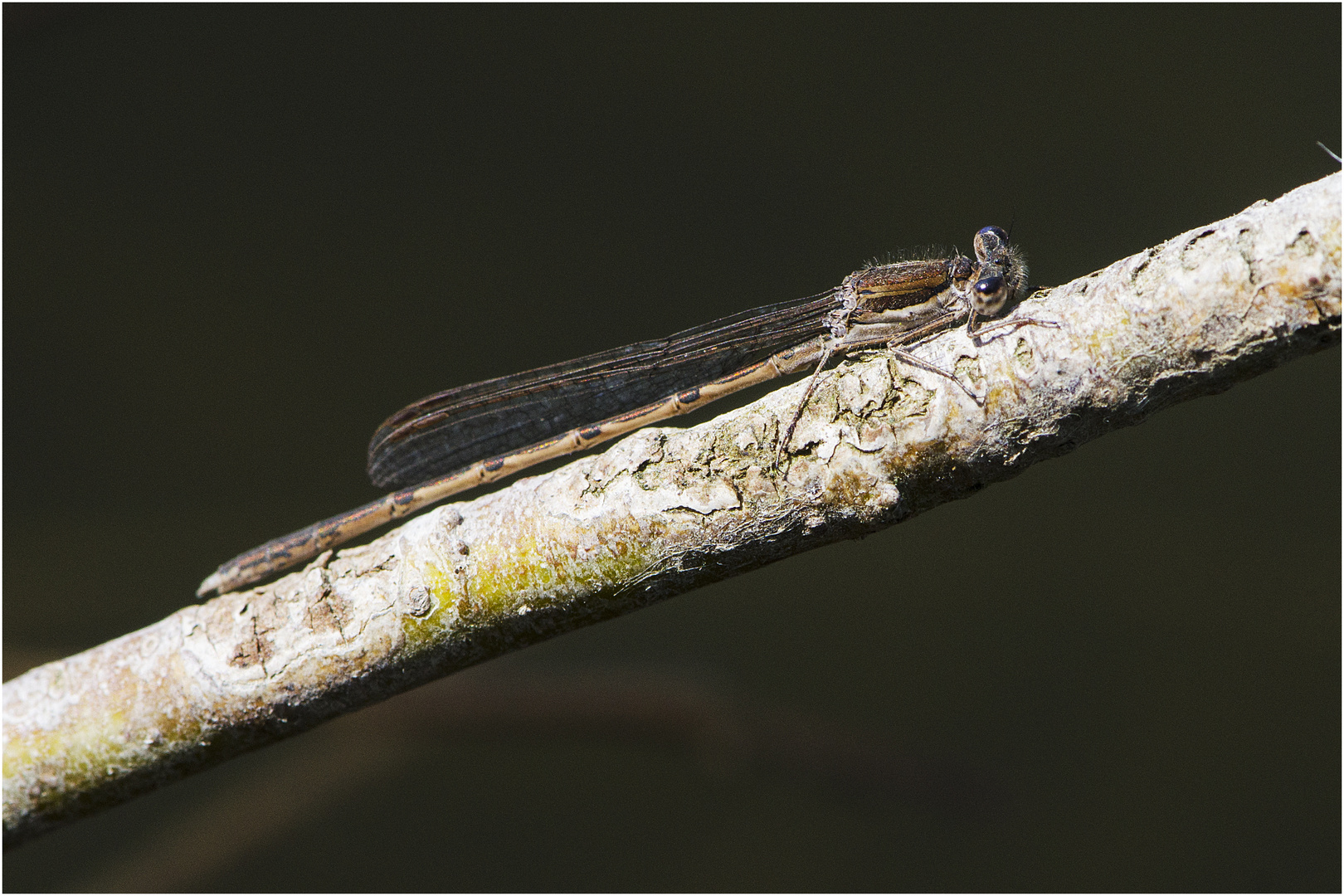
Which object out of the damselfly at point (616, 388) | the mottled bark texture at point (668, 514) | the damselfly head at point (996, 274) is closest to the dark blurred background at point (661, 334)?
the damselfly at point (616, 388)

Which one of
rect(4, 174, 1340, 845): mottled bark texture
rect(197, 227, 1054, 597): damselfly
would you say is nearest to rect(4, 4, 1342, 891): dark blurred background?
rect(197, 227, 1054, 597): damselfly

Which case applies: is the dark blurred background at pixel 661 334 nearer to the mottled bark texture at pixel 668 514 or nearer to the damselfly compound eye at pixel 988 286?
the damselfly compound eye at pixel 988 286

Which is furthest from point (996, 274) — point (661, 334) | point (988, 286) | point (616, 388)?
point (661, 334)

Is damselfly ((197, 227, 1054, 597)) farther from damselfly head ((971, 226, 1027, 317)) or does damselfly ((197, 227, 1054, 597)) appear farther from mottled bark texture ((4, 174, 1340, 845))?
mottled bark texture ((4, 174, 1340, 845))

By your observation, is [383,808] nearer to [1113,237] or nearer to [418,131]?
[418,131]

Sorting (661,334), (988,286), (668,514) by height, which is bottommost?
(668,514)

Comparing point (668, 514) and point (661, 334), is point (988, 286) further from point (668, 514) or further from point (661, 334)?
point (661, 334)
